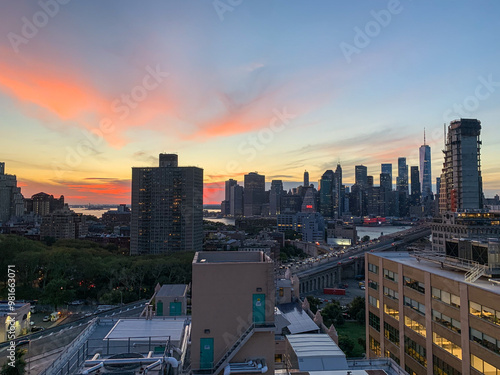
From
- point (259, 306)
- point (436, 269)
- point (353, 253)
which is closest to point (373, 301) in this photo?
point (436, 269)

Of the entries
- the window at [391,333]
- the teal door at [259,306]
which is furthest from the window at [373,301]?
the teal door at [259,306]

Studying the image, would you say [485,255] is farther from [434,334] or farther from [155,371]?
[155,371]

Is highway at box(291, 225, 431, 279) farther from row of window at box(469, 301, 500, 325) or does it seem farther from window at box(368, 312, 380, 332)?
row of window at box(469, 301, 500, 325)

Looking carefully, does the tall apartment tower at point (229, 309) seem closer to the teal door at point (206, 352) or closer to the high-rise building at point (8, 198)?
the teal door at point (206, 352)

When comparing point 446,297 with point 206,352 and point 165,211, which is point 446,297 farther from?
point 165,211

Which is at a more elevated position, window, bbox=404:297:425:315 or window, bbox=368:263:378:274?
window, bbox=368:263:378:274

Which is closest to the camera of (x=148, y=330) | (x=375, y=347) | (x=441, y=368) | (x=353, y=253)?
(x=148, y=330)

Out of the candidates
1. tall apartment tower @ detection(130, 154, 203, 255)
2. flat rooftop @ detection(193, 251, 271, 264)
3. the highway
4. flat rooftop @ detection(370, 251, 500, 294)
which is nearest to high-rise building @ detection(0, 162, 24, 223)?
tall apartment tower @ detection(130, 154, 203, 255)
